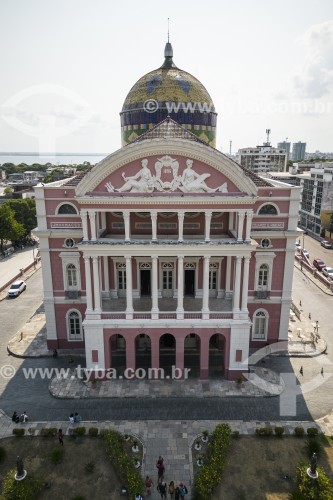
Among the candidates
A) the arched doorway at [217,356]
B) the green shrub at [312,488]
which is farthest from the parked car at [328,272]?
the green shrub at [312,488]

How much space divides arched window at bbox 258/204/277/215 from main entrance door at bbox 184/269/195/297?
24.7ft

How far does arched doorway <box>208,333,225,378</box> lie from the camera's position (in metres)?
30.6

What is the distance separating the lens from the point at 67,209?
30578mm

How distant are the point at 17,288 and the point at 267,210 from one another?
32.8 meters

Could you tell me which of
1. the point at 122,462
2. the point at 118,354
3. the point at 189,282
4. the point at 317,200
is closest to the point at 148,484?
the point at 122,462

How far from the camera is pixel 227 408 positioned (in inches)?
1048

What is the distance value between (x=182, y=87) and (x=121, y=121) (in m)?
7.40

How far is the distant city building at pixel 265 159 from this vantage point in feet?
471

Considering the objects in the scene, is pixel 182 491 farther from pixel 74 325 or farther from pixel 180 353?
pixel 74 325

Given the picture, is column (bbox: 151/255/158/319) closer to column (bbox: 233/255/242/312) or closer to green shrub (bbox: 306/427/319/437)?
column (bbox: 233/255/242/312)

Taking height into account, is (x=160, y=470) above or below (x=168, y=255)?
below

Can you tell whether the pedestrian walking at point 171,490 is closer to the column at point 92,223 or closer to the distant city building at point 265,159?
the column at point 92,223

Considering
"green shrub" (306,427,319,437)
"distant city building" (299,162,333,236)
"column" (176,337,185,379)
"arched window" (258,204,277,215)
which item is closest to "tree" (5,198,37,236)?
"column" (176,337,185,379)

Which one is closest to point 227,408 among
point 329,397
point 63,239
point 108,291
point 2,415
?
point 329,397
